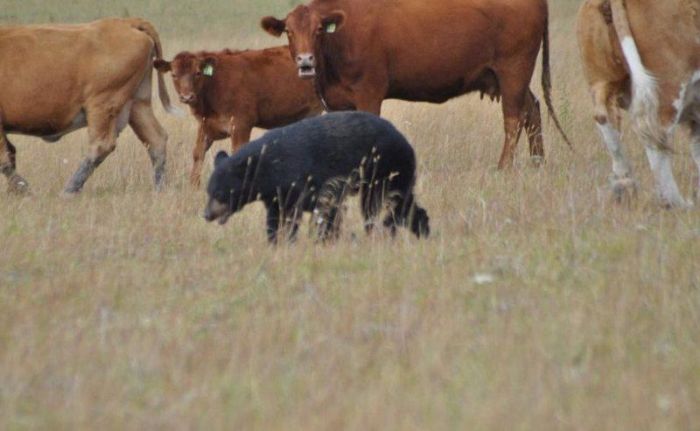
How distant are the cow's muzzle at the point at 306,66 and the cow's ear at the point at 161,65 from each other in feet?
6.34

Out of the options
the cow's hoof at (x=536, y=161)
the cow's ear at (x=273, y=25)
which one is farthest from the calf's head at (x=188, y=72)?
the cow's hoof at (x=536, y=161)

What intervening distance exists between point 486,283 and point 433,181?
14.0 feet

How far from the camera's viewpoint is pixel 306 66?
11.3 meters

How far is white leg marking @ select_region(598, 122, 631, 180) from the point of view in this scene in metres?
9.36

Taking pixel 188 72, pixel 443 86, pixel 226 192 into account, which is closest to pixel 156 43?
pixel 188 72

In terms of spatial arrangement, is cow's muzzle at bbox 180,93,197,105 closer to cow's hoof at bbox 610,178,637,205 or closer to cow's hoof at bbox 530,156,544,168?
cow's hoof at bbox 530,156,544,168

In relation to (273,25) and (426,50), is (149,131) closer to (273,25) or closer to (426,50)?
(273,25)

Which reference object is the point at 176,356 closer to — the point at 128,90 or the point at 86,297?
the point at 86,297

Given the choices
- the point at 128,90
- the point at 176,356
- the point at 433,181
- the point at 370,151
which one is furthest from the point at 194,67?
the point at 176,356

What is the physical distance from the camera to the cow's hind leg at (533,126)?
1258 cm

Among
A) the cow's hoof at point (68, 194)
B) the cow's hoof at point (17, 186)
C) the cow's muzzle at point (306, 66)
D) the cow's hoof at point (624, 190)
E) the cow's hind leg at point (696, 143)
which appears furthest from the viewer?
the cow's hoof at point (17, 186)

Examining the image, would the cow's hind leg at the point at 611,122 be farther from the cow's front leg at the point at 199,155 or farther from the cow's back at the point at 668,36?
the cow's front leg at the point at 199,155

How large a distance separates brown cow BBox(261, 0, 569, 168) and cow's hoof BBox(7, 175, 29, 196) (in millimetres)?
2510

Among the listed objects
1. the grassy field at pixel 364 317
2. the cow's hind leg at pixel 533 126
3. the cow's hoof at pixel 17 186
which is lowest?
the cow's hoof at pixel 17 186
